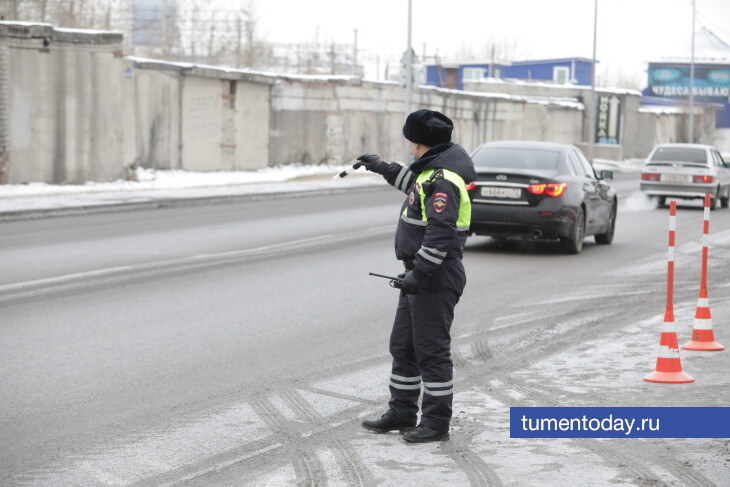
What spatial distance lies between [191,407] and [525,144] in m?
10.5

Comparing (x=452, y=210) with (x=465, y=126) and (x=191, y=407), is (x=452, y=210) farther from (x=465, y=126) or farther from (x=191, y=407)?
(x=465, y=126)

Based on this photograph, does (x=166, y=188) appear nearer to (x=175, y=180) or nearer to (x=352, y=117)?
(x=175, y=180)

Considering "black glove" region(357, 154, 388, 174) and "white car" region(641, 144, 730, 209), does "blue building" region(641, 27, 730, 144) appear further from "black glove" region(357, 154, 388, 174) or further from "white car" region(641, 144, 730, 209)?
"black glove" region(357, 154, 388, 174)

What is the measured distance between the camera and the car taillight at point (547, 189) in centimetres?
1534

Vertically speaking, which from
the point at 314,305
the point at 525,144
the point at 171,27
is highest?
the point at 171,27

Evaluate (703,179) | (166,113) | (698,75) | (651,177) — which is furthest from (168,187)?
(698,75)

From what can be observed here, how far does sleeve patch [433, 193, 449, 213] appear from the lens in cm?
598

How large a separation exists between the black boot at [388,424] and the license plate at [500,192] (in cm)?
930

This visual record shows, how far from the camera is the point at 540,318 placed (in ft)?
34.2

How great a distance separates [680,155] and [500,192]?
44.9ft

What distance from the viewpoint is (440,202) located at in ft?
19.6

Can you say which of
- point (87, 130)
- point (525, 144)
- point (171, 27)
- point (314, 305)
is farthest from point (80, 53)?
point (171, 27)

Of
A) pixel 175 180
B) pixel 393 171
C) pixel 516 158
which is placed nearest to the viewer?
pixel 393 171

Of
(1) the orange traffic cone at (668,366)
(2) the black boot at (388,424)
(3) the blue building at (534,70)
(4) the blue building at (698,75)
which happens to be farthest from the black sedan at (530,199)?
(4) the blue building at (698,75)
